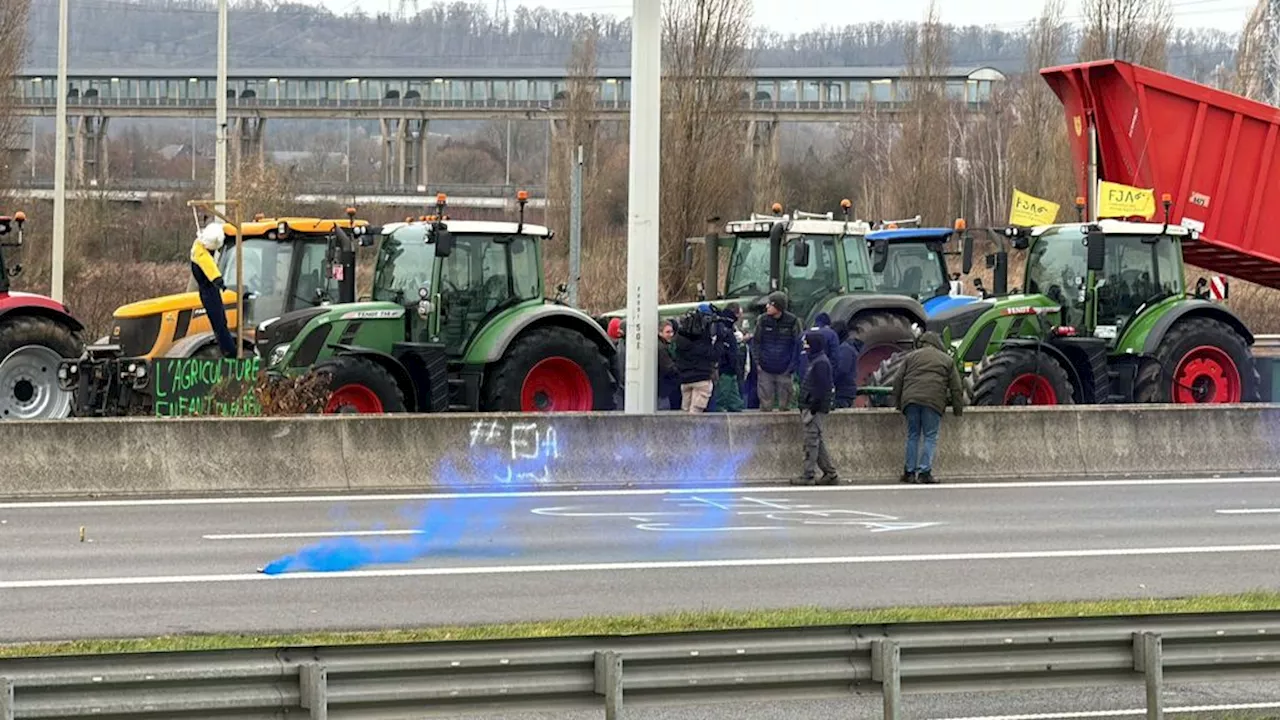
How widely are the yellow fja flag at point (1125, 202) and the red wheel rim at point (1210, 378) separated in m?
1.94

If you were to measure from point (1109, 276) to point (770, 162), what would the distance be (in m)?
40.5

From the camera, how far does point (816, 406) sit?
2033cm

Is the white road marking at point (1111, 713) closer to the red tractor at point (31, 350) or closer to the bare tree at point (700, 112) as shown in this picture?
the red tractor at point (31, 350)

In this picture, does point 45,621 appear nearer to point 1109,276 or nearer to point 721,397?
point 721,397

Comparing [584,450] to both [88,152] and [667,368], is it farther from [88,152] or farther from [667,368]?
[88,152]

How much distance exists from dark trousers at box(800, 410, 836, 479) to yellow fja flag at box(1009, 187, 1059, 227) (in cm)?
786

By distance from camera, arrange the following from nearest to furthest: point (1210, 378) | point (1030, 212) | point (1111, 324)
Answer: point (1111, 324) < point (1210, 378) < point (1030, 212)

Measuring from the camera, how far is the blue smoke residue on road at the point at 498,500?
49.3 feet

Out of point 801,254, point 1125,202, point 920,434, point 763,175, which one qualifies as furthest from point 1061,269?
point 763,175

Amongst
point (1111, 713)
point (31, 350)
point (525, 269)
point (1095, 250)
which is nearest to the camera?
point (1111, 713)

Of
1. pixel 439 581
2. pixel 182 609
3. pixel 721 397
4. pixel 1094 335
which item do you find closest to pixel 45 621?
pixel 182 609

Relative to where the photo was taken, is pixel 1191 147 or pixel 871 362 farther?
pixel 1191 147

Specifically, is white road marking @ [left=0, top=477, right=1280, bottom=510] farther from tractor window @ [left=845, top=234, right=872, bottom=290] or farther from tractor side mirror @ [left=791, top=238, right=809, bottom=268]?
tractor window @ [left=845, top=234, right=872, bottom=290]

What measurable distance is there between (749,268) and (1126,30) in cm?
3341
